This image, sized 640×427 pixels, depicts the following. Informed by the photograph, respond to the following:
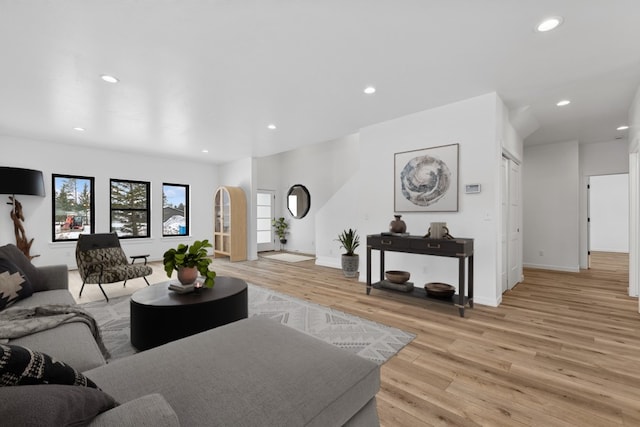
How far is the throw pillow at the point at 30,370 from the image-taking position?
65 cm

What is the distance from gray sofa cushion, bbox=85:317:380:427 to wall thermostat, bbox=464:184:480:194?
2917 millimetres

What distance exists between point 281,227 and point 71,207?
4.81 meters

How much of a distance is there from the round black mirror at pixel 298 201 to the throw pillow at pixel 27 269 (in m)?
5.95

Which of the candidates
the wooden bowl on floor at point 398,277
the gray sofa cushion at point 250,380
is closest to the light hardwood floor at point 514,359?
the wooden bowl on floor at point 398,277

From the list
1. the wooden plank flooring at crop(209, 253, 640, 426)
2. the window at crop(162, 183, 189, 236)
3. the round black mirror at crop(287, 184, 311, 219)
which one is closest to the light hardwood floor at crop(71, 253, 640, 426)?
the wooden plank flooring at crop(209, 253, 640, 426)

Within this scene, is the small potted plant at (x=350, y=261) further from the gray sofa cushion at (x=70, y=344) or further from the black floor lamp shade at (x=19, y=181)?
the black floor lamp shade at (x=19, y=181)

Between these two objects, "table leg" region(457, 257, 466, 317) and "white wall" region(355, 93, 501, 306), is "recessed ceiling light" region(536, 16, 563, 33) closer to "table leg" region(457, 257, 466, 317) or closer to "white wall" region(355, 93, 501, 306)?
"white wall" region(355, 93, 501, 306)

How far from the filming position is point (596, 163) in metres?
5.63

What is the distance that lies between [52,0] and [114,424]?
258 centimetres

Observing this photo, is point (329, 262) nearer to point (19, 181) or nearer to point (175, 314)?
point (175, 314)

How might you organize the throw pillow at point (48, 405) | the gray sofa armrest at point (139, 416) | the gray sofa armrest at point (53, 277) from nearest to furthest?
the throw pillow at point (48, 405) → the gray sofa armrest at point (139, 416) → the gray sofa armrest at point (53, 277)

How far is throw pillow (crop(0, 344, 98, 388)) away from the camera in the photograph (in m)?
0.65

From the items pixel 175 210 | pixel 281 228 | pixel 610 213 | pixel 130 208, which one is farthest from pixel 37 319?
pixel 610 213

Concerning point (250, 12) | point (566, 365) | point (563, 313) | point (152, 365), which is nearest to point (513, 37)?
point (250, 12)
